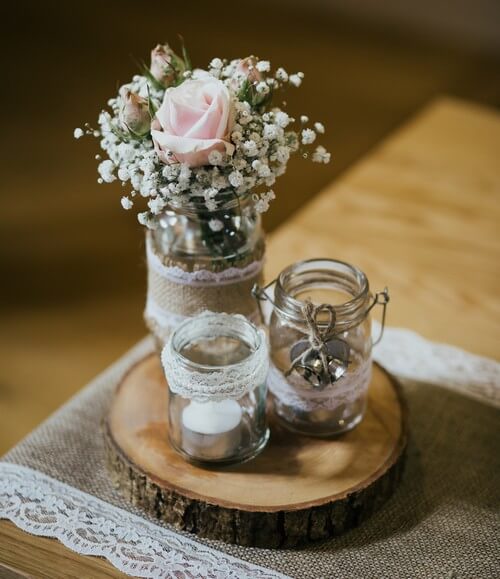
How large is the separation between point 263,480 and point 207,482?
0.23 ft

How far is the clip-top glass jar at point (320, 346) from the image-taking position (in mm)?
1013

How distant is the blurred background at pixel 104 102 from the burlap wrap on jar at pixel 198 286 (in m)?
0.77

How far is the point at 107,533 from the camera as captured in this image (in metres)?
1.02

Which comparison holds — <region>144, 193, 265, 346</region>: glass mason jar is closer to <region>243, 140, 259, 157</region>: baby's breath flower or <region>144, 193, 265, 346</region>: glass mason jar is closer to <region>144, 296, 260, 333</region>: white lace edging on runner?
<region>144, 296, 260, 333</region>: white lace edging on runner

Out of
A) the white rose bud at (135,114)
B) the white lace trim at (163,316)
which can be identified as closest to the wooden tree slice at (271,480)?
the white lace trim at (163,316)

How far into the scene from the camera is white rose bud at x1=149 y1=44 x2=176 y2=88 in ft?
3.35

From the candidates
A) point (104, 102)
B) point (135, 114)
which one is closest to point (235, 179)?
point (135, 114)

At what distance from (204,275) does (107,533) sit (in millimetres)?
340

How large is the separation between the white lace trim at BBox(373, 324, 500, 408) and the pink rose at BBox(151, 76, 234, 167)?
1.78ft

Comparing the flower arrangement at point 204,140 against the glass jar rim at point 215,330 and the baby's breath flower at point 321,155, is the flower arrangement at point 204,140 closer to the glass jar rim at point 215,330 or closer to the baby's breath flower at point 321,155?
the baby's breath flower at point 321,155

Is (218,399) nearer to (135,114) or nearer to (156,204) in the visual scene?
(156,204)

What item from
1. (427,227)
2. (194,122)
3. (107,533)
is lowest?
(427,227)

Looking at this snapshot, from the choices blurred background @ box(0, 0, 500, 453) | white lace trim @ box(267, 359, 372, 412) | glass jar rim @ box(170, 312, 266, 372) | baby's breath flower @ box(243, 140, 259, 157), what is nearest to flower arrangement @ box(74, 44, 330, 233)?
baby's breath flower @ box(243, 140, 259, 157)

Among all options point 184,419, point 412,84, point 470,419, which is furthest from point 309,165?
point 184,419
